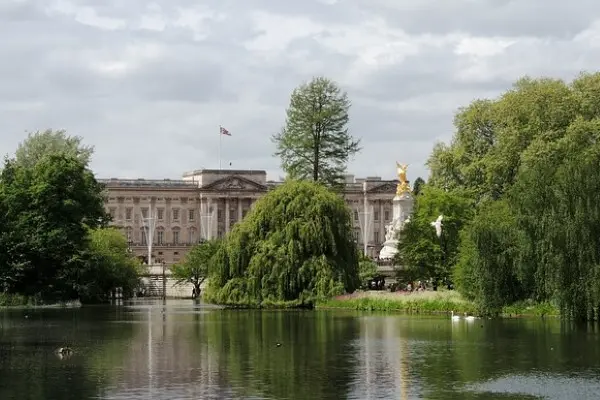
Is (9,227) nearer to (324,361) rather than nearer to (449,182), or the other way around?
(449,182)

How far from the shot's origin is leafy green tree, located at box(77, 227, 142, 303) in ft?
266

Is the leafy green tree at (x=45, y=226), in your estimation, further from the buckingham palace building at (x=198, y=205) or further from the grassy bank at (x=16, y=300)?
the buckingham palace building at (x=198, y=205)

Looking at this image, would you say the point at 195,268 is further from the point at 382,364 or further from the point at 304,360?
the point at 382,364

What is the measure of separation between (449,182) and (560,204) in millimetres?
39463

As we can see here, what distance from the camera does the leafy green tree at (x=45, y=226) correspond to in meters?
77.5

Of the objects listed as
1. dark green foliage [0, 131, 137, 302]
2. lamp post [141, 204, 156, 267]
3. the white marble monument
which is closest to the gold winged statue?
the white marble monument

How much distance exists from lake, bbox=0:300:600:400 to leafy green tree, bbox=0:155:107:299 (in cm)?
2275

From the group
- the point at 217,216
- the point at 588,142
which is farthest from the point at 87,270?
the point at 217,216

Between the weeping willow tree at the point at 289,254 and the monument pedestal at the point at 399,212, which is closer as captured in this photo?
the weeping willow tree at the point at 289,254

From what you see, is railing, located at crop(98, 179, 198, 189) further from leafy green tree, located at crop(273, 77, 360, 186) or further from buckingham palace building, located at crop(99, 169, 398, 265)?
leafy green tree, located at crop(273, 77, 360, 186)

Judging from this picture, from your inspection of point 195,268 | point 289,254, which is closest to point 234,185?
point 195,268

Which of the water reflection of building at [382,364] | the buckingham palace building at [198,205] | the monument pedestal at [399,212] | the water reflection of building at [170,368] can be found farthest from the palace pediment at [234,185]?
the water reflection of building at [382,364]

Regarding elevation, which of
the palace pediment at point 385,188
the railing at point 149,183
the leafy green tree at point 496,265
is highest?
the railing at point 149,183

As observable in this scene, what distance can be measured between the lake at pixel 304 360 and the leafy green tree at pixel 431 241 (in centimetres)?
2008
